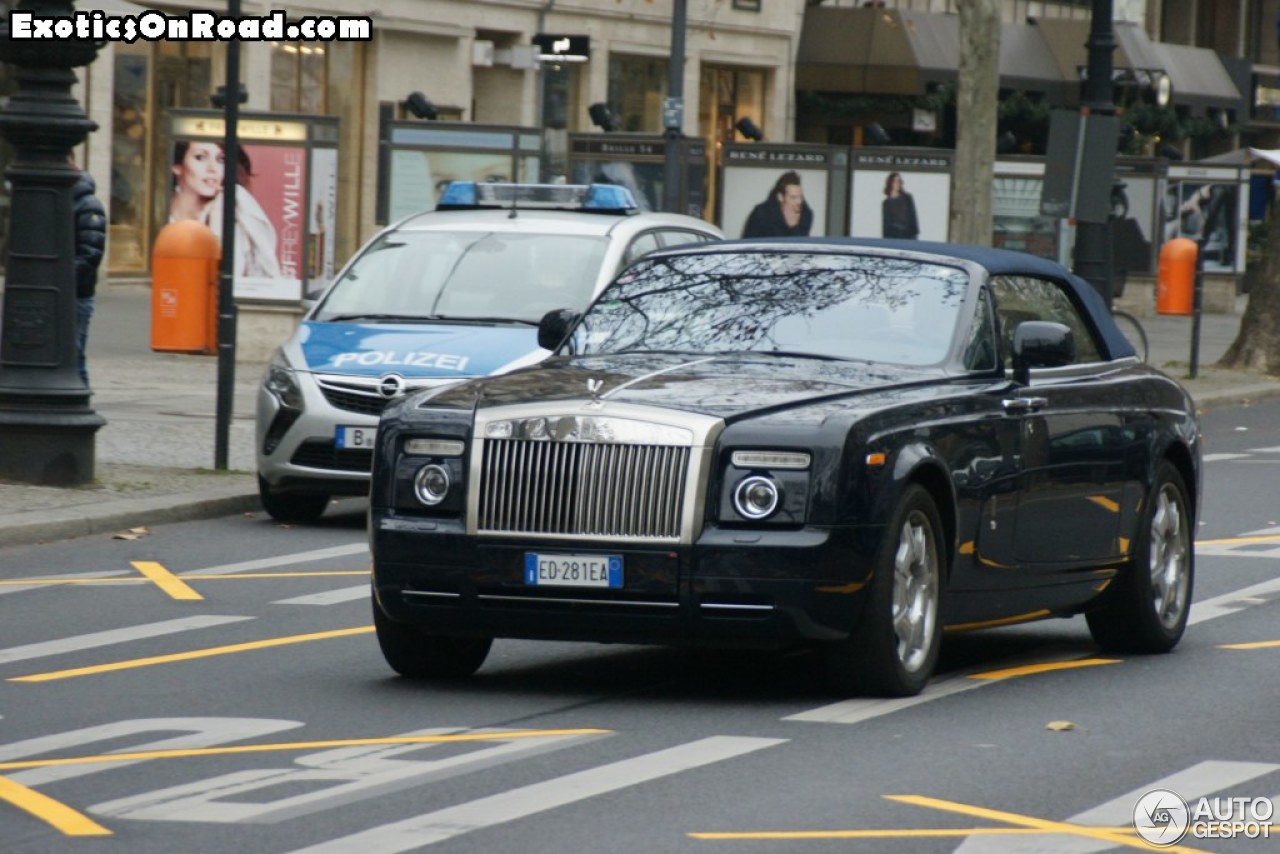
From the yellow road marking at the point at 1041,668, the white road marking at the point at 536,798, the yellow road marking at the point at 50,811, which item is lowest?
the yellow road marking at the point at 1041,668

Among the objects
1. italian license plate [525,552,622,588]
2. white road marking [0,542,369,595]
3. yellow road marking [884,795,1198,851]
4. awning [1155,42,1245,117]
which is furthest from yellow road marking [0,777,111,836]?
awning [1155,42,1245,117]

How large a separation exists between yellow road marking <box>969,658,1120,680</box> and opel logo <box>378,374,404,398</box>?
5061 mm

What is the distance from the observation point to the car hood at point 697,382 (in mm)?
8602

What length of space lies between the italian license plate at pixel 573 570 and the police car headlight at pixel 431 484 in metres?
0.38

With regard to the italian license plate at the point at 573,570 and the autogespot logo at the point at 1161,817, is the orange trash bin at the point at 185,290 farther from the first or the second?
the autogespot logo at the point at 1161,817

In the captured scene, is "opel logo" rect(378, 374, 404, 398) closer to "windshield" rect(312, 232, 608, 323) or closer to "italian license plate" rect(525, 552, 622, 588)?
"windshield" rect(312, 232, 608, 323)

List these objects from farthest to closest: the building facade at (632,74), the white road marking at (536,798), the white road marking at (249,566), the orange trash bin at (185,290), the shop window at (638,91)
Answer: the shop window at (638,91)
the building facade at (632,74)
the orange trash bin at (185,290)
the white road marking at (249,566)
the white road marking at (536,798)

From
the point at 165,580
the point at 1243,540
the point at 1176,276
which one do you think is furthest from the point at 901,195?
the point at 165,580

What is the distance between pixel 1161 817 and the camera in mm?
6863

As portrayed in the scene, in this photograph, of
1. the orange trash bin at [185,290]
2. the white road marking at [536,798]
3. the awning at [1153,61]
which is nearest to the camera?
the white road marking at [536,798]

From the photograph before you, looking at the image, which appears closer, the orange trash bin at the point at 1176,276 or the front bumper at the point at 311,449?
the front bumper at the point at 311,449

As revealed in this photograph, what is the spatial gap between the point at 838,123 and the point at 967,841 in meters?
47.3

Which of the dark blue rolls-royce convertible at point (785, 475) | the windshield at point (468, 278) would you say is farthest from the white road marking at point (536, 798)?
the windshield at point (468, 278)

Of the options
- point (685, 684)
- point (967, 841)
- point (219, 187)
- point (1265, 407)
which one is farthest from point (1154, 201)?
point (967, 841)
